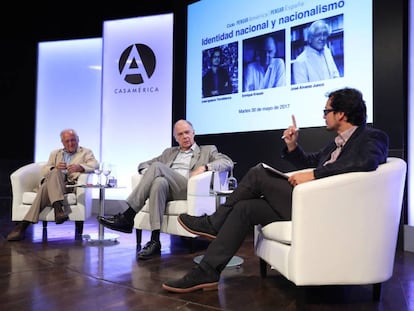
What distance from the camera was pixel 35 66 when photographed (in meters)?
6.20

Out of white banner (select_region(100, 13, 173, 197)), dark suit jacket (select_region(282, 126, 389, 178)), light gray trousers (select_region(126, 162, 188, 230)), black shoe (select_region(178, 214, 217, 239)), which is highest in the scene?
white banner (select_region(100, 13, 173, 197))

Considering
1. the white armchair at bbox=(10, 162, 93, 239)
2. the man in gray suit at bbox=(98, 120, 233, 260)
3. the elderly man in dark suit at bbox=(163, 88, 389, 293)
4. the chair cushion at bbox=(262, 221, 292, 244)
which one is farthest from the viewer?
the white armchair at bbox=(10, 162, 93, 239)

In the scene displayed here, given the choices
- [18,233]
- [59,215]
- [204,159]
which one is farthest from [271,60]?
[18,233]

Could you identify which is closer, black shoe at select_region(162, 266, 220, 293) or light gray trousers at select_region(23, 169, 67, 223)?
black shoe at select_region(162, 266, 220, 293)

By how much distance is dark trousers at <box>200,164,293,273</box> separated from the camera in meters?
2.02

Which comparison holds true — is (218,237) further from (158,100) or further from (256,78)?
(158,100)

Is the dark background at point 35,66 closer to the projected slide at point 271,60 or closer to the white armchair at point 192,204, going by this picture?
the projected slide at point 271,60

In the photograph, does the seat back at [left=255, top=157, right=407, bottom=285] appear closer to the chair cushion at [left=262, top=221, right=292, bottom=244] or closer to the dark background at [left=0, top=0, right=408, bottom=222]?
the chair cushion at [left=262, top=221, right=292, bottom=244]

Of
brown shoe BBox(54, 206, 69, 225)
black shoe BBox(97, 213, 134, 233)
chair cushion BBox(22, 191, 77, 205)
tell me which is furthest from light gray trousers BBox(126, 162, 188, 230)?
chair cushion BBox(22, 191, 77, 205)

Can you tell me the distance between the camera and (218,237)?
2.05 m

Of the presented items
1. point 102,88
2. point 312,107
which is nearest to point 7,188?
point 102,88

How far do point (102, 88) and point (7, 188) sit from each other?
7.61ft

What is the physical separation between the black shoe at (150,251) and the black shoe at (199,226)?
78 cm

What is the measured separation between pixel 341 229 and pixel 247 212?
501mm
